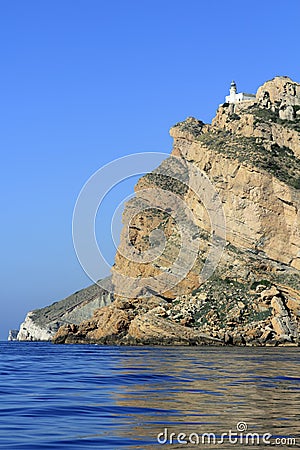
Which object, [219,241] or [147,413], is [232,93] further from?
[147,413]

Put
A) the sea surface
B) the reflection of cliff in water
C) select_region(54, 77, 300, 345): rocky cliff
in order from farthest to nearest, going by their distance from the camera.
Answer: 1. select_region(54, 77, 300, 345): rocky cliff
2. the reflection of cliff in water
3. the sea surface

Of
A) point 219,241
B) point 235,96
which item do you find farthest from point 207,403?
point 235,96

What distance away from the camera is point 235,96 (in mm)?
164000

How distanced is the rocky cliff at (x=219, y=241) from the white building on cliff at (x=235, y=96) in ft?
16.7

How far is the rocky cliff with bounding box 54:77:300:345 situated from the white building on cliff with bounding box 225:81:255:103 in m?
5.08

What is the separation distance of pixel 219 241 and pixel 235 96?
45.2 metres

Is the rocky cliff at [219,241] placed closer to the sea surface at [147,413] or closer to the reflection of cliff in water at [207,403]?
the reflection of cliff in water at [207,403]

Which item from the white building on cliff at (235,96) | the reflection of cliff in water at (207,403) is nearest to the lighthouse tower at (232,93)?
the white building on cliff at (235,96)

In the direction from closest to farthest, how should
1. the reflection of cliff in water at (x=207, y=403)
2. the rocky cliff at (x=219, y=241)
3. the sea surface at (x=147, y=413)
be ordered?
the sea surface at (x=147, y=413), the reflection of cliff in water at (x=207, y=403), the rocky cliff at (x=219, y=241)

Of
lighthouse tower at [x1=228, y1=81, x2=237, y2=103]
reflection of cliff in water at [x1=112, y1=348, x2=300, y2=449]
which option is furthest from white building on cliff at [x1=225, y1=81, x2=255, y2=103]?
reflection of cliff in water at [x1=112, y1=348, x2=300, y2=449]

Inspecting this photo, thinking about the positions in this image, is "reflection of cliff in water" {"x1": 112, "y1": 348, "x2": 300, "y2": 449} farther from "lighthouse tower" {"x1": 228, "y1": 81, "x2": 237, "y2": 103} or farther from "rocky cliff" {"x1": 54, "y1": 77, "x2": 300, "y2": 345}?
"lighthouse tower" {"x1": 228, "y1": 81, "x2": 237, "y2": 103}

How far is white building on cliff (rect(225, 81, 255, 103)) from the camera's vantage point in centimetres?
16138

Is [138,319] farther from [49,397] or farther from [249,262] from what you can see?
[49,397]

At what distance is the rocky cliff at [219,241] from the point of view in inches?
4648
